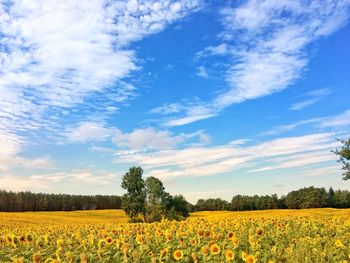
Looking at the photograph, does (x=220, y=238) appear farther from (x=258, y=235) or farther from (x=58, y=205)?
(x=58, y=205)

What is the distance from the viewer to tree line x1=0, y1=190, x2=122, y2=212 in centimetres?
11062

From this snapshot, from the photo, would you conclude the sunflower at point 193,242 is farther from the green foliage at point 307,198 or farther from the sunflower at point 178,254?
the green foliage at point 307,198

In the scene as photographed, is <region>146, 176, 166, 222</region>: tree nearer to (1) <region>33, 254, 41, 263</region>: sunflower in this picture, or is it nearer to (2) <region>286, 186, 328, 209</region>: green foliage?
(1) <region>33, 254, 41, 263</region>: sunflower

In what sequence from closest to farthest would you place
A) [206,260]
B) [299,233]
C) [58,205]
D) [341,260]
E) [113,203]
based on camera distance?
[206,260] → [341,260] → [299,233] → [58,205] → [113,203]

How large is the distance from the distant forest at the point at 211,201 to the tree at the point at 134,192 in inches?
1888

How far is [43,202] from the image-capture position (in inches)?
4424

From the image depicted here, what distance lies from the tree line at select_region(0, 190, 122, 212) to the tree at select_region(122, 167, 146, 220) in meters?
66.0

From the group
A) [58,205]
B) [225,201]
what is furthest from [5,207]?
[225,201]

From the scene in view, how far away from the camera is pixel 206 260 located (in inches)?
274

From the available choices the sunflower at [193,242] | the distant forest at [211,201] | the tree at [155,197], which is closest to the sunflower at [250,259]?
the sunflower at [193,242]

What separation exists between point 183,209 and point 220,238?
40.1 m

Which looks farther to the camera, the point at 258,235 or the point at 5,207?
the point at 5,207

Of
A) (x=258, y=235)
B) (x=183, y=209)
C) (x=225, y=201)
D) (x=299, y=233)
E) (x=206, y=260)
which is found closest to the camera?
(x=206, y=260)

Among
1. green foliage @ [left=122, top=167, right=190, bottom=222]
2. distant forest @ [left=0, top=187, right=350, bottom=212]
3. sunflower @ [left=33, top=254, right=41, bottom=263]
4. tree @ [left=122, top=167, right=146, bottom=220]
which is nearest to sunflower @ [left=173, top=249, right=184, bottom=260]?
sunflower @ [left=33, top=254, right=41, bottom=263]
